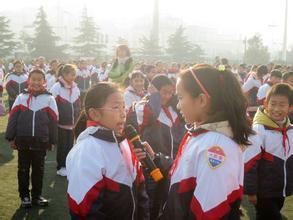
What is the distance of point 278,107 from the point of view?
420 centimetres

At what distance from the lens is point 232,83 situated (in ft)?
8.19

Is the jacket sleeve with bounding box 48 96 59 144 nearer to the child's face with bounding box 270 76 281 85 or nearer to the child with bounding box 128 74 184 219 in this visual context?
the child with bounding box 128 74 184 219

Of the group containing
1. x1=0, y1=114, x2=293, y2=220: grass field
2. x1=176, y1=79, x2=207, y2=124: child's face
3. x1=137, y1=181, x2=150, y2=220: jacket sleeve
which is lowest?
x1=0, y1=114, x2=293, y2=220: grass field

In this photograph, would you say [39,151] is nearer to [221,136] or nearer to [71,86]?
[71,86]

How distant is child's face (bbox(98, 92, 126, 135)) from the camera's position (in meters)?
2.98

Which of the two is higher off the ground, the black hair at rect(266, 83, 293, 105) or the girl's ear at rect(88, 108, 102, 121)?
the black hair at rect(266, 83, 293, 105)

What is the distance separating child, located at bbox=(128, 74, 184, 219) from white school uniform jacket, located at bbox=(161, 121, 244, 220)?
244 cm

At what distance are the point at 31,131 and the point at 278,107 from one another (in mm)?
3182

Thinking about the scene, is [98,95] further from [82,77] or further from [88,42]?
[88,42]

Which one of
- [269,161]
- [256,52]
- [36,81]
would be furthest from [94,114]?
[256,52]

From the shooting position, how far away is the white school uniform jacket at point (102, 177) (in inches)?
108

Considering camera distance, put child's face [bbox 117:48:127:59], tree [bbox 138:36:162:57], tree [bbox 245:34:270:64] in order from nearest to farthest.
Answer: child's face [bbox 117:48:127:59]
tree [bbox 245:34:270:64]
tree [bbox 138:36:162:57]

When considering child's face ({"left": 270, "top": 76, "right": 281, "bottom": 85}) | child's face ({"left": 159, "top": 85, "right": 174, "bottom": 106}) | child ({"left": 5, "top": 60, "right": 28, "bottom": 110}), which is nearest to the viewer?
child's face ({"left": 159, "top": 85, "right": 174, "bottom": 106})

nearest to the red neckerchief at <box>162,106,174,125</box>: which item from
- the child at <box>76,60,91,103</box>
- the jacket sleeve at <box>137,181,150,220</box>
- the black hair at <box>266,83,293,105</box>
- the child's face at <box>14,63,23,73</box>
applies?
the black hair at <box>266,83,293,105</box>
